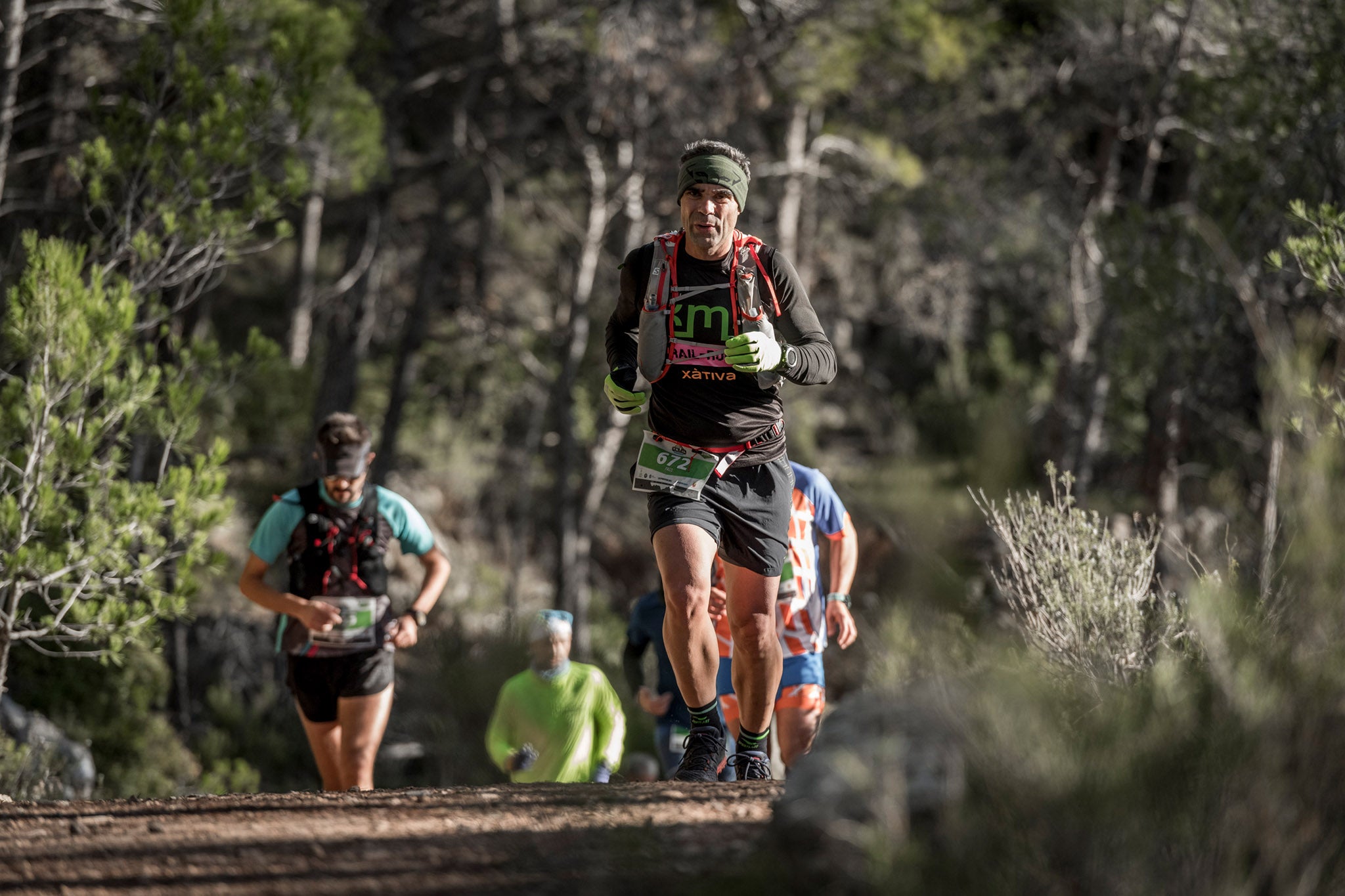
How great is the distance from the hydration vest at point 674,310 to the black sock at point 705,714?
1081 mm

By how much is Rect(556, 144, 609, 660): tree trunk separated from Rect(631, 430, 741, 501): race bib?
383 inches

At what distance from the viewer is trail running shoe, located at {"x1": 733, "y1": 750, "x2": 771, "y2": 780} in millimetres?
4203

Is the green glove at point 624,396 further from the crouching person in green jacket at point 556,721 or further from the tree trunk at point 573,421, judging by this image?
the tree trunk at point 573,421

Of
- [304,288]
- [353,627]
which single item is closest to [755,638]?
[353,627]

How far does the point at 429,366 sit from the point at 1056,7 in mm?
9850

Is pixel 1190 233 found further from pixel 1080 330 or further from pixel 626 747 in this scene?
pixel 626 747

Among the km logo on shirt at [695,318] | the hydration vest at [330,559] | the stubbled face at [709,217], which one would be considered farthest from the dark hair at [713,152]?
the hydration vest at [330,559]

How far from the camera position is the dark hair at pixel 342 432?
189 inches

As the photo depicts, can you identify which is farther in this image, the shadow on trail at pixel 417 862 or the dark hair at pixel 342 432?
the dark hair at pixel 342 432

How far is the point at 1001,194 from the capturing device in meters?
16.8

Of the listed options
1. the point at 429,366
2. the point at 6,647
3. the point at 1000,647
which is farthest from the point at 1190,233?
the point at 429,366

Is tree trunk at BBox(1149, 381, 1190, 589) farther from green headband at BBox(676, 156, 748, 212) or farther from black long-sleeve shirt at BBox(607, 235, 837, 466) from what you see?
green headband at BBox(676, 156, 748, 212)

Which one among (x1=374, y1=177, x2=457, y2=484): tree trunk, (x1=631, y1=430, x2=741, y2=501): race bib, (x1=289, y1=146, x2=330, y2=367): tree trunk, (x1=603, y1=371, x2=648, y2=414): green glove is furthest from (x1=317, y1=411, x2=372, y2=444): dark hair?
(x1=289, y1=146, x2=330, y2=367): tree trunk

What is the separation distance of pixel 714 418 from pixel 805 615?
1.27m
